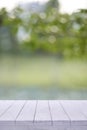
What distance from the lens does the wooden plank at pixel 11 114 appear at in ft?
5.47

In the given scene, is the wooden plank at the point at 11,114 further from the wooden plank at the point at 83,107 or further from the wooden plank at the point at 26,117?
the wooden plank at the point at 83,107

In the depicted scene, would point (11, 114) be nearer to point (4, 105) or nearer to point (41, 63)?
point (4, 105)

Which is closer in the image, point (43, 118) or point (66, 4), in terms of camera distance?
point (43, 118)

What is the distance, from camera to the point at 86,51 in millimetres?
2080

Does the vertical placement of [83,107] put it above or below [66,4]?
below

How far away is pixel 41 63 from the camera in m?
2.51

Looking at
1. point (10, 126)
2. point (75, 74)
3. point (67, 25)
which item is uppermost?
point (67, 25)

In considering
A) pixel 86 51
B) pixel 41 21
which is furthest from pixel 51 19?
pixel 86 51

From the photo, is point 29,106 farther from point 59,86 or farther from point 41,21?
point 41,21

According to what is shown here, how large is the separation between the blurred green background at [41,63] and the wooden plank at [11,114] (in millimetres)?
225

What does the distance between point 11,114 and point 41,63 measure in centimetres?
71

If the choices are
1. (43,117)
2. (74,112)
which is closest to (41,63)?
(74,112)

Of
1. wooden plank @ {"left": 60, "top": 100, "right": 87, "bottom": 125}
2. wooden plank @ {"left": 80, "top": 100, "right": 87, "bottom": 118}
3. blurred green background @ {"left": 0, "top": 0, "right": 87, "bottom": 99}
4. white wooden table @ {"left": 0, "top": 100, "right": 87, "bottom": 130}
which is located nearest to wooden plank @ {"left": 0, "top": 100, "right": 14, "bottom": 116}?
white wooden table @ {"left": 0, "top": 100, "right": 87, "bottom": 130}

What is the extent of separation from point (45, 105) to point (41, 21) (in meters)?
0.69
